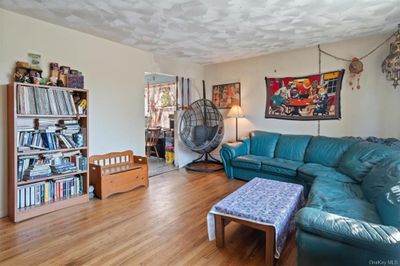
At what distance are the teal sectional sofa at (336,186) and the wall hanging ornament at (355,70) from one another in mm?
974

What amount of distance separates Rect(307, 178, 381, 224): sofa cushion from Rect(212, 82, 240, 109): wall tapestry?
9.75 feet

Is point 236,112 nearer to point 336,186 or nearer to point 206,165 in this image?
point 206,165

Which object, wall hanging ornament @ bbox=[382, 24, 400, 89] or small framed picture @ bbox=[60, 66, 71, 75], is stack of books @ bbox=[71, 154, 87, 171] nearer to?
small framed picture @ bbox=[60, 66, 71, 75]

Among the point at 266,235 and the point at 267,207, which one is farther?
the point at 267,207

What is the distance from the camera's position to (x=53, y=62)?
307cm

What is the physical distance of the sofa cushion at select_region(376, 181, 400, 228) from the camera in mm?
1461

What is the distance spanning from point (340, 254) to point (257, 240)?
994mm

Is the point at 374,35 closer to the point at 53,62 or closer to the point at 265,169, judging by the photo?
the point at 265,169

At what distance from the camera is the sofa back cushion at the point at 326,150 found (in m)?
3.47

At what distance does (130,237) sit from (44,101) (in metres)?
1.91

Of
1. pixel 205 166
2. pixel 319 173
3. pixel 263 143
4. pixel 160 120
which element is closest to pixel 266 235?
pixel 319 173

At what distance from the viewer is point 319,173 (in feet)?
10.0

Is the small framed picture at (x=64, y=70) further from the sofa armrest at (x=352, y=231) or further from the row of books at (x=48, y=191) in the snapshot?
the sofa armrest at (x=352, y=231)

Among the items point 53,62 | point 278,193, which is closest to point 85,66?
point 53,62
